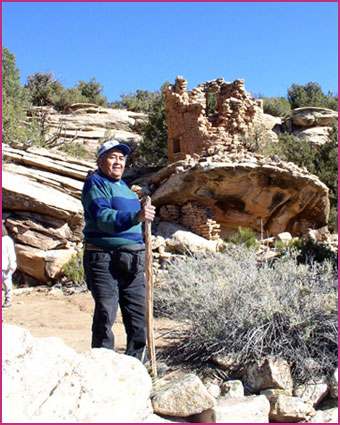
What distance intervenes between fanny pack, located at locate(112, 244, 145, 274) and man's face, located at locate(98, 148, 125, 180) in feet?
2.04

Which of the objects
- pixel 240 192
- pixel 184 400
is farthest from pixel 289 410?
pixel 240 192

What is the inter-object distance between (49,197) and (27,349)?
8.26 metres

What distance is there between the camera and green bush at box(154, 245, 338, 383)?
11.3 feet

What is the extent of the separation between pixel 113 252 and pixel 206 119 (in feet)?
32.0

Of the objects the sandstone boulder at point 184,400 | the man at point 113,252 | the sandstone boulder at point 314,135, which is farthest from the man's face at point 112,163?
the sandstone boulder at point 314,135

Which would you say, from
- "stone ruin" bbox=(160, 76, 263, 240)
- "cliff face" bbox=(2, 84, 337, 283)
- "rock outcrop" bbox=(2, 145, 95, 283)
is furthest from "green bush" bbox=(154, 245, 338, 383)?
"stone ruin" bbox=(160, 76, 263, 240)

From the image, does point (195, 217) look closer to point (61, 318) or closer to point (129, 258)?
point (61, 318)

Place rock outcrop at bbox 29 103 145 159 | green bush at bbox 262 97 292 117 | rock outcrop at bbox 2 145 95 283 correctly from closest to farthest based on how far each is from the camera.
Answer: rock outcrop at bbox 2 145 95 283
rock outcrop at bbox 29 103 145 159
green bush at bbox 262 97 292 117

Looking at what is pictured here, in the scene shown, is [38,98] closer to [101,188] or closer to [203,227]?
[203,227]

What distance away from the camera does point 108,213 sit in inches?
123

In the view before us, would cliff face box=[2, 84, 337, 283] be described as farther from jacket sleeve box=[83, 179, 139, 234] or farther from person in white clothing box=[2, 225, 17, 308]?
jacket sleeve box=[83, 179, 139, 234]

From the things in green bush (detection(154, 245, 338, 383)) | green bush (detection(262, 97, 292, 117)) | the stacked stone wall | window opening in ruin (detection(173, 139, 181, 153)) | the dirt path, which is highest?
green bush (detection(262, 97, 292, 117))

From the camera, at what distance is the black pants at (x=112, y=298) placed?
321 cm

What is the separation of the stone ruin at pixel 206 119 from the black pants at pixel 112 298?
8.70m
